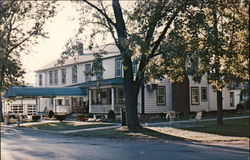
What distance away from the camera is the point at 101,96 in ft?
131

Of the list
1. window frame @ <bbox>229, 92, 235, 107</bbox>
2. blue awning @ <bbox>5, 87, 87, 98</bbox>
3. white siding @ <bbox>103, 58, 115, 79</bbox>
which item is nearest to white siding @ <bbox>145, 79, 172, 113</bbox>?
white siding @ <bbox>103, 58, 115, 79</bbox>

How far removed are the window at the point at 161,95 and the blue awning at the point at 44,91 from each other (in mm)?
9585

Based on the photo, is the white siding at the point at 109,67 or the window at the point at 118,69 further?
the white siding at the point at 109,67

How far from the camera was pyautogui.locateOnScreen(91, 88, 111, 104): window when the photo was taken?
39094 mm

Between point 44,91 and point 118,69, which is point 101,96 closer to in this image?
point 118,69

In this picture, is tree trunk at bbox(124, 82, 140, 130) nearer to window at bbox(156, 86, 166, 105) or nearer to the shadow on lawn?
the shadow on lawn

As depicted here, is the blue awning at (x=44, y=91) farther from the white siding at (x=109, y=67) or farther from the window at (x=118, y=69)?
the window at (x=118, y=69)

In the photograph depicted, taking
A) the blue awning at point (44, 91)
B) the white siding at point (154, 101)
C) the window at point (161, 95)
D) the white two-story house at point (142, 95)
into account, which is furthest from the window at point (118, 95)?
the blue awning at point (44, 91)

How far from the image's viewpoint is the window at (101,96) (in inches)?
1539

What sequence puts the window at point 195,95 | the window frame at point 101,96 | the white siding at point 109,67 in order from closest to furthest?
1. the window at point 195,95
2. the white siding at point 109,67
3. the window frame at point 101,96

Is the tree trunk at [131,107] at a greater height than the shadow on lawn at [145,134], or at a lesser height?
greater

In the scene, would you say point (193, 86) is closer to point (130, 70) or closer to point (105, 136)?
point (130, 70)

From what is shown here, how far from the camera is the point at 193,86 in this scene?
3753 centimetres

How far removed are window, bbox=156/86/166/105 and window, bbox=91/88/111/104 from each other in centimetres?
615
